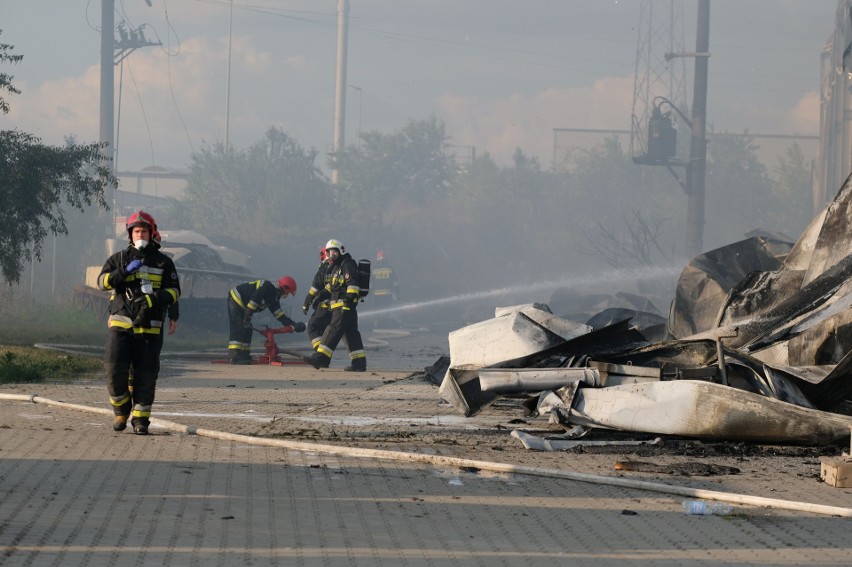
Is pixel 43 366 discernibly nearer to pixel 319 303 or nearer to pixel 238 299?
pixel 238 299

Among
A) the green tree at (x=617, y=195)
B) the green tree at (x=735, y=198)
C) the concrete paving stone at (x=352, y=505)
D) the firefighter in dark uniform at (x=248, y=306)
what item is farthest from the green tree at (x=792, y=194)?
the concrete paving stone at (x=352, y=505)

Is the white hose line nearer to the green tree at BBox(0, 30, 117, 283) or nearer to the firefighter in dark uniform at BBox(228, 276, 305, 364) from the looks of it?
the firefighter in dark uniform at BBox(228, 276, 305, 364)

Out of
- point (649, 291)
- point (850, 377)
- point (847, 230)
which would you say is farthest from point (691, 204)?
point (850, 377)

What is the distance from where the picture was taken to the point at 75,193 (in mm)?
18922

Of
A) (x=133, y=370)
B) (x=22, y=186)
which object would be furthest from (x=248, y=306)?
(x=133, y=370)

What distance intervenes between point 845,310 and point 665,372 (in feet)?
5.35

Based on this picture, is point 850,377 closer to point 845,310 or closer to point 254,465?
point 845,310

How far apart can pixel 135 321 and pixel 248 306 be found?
745 cm

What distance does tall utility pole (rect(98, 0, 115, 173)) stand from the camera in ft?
117

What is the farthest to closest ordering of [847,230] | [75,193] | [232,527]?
[75,193] < [847,230] < [232,527]

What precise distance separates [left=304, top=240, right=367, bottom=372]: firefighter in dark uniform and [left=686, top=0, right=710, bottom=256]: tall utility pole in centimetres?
2541

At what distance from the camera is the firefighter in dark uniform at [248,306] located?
14750 millimetres

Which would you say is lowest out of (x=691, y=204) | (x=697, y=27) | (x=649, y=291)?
(x=649, y=291)

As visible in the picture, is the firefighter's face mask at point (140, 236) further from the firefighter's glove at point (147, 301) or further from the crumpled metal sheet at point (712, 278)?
the crumpled metal sheet at point (712, 278)
